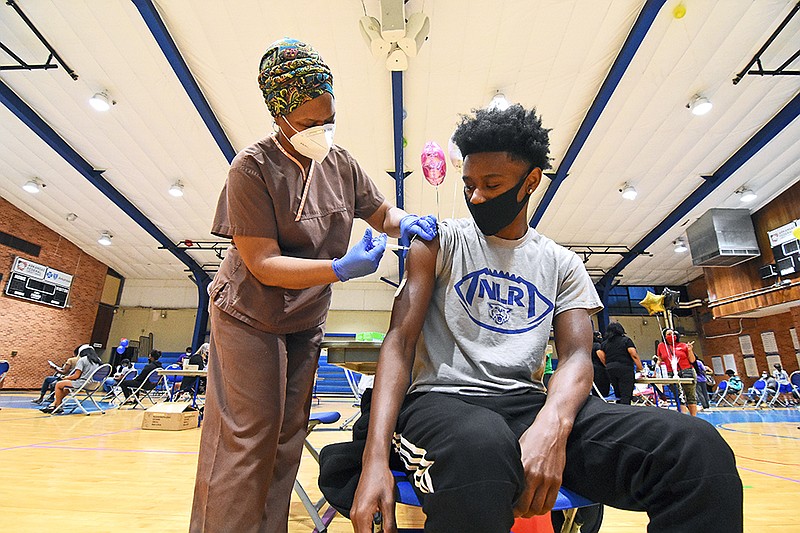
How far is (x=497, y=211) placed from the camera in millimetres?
1075

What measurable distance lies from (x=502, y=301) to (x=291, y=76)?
80 centimetres

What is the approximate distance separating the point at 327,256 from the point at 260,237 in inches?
8.5

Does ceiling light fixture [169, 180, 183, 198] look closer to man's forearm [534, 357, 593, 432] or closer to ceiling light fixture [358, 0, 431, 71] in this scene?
ceiling light fixture [358, 0, 431, 71]

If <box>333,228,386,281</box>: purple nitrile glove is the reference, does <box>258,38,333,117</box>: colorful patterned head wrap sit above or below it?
above

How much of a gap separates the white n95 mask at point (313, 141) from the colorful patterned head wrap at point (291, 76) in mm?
56

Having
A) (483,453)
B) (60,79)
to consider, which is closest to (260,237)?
(483,453)

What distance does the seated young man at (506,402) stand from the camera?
612mm

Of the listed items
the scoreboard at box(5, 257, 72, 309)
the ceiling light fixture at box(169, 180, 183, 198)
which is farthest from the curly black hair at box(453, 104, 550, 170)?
the scoreboard at box(5, 257, 72, 309)

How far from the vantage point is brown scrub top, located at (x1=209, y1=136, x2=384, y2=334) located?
1043 mm

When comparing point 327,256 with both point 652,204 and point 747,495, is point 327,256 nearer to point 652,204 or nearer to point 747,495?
point 747,495

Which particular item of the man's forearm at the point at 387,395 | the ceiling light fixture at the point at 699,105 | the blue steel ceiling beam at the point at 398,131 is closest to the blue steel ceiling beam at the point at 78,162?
the blue steel ceiling beam at the point at 398,131

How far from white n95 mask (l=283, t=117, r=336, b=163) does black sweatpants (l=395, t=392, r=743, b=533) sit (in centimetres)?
76

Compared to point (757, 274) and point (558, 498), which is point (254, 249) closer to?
point (558, 498)

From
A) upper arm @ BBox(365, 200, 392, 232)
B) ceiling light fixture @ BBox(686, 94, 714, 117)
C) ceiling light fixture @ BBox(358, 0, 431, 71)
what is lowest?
upper arm @ BBox(365, 200, 392, 232)
